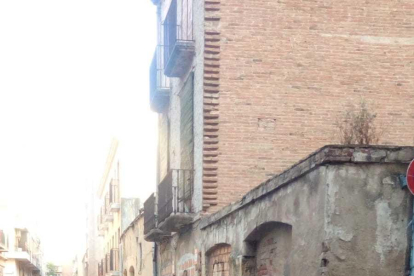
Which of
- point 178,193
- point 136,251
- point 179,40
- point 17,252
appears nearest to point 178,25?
point 179,40

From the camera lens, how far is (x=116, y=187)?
34.6 metres

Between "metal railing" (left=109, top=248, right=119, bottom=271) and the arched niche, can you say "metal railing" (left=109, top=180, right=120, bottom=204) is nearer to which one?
"metal railing" (left=109, top=248, right=119, bottom=271)

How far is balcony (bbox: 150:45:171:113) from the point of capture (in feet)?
61.4

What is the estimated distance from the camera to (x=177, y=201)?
15.4m

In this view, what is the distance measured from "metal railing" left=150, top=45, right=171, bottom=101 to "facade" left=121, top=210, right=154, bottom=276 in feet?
18.1

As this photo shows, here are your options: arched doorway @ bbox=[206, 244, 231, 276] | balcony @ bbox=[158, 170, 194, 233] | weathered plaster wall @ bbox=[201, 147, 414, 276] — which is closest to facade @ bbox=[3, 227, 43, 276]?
balcony @ bbox=[158, 170, 194, 233]

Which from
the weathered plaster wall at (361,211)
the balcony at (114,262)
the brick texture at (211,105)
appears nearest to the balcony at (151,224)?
the brick texture at (211,105)

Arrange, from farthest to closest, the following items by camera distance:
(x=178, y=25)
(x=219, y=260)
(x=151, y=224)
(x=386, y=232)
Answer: (x=151, y=224)
(x=178, y=25)
(x=219, y=260)
(x=386, y=232)

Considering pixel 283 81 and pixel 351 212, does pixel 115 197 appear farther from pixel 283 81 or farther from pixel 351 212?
pixel 351 212

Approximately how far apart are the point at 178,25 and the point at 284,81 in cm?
276

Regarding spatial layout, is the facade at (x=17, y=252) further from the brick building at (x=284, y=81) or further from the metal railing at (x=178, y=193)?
the brick building at (x=284, y=81)

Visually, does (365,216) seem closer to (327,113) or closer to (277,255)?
(277,255)

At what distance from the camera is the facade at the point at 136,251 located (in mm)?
23312

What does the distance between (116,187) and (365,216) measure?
28.7 metres
